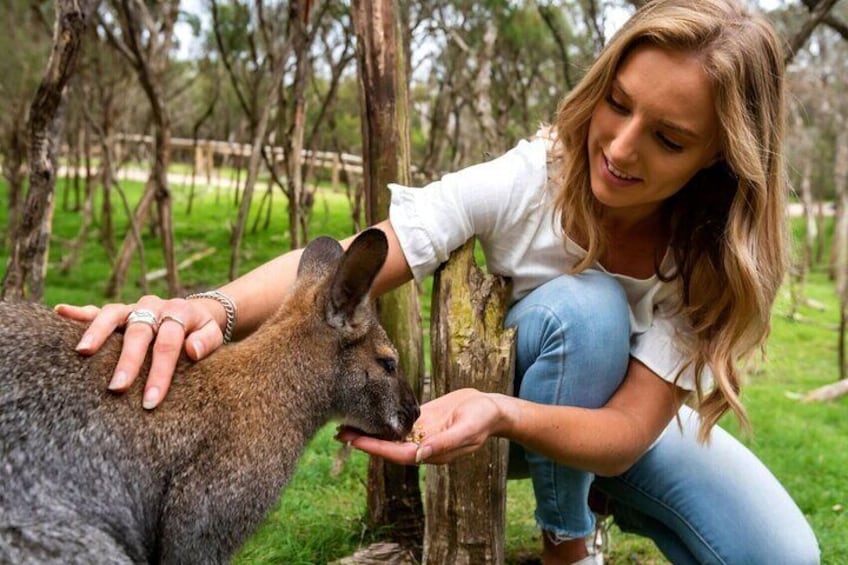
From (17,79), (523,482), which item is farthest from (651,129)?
(17,79)

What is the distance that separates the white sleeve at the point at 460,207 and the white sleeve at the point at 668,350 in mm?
354

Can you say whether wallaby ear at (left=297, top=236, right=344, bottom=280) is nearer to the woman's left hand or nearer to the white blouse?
the white blouse

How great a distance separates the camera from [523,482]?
2.87 metres

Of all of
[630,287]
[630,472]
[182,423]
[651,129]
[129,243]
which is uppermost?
[651,129]

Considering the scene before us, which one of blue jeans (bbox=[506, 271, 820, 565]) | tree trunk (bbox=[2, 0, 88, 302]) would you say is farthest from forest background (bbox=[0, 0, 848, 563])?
blue jeans (bbox=[506, 271, 820, 565])

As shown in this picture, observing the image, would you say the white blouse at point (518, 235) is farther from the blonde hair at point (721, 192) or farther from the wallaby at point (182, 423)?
the wallaby at point (182, 423)

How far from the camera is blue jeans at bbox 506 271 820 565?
5.69 ft

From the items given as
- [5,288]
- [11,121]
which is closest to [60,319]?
[5,288]

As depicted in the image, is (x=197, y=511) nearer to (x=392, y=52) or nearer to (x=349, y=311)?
(x=349, y=311)

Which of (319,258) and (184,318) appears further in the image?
(319,258)

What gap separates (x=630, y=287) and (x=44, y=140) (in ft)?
5.33

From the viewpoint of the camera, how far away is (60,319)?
1.47 metres

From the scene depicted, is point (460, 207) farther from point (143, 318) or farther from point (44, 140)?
point (44, 140)

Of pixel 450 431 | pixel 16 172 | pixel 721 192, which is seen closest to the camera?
pixel 450 431
